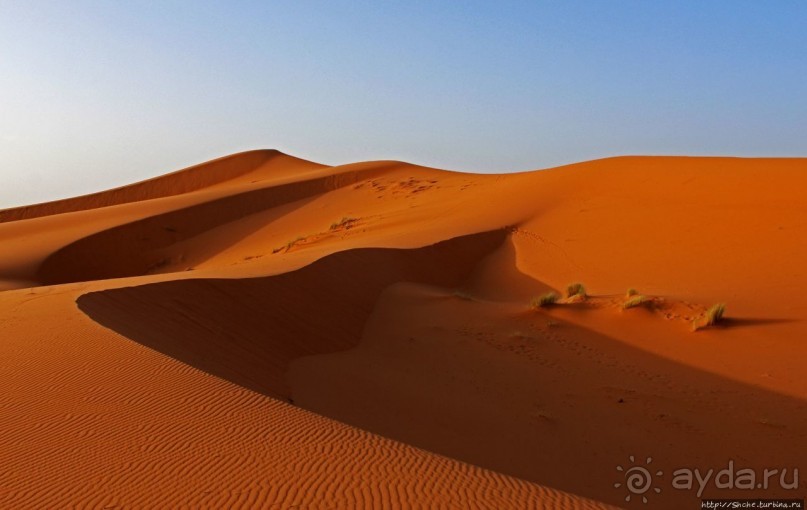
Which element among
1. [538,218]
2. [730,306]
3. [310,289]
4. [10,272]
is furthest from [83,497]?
[10,272]

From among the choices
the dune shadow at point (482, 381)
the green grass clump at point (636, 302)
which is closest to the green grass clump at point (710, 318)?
the dune shadow at point (482, 381)

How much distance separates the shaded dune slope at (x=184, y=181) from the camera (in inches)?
1848

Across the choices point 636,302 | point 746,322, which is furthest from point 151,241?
point 746,322

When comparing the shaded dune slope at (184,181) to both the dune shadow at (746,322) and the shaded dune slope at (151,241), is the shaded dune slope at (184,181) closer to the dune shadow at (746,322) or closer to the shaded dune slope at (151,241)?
the shaded dune slope at (151,241)

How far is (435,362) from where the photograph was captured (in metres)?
10.9

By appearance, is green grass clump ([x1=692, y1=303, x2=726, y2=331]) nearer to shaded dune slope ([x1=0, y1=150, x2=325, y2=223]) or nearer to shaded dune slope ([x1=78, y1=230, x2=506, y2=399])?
shaded dune slope ([x1=78, y1=230, x2=506, y2=399])

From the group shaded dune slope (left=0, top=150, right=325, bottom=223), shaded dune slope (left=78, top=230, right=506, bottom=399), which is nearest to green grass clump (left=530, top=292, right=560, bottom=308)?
shaded dune slope (left=78, top=230, right=506, bottom=399)

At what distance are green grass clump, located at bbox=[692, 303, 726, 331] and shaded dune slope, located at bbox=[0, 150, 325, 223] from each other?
4234cm

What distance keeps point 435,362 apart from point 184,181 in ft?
149

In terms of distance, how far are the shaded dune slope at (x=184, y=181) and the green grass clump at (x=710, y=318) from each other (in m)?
42.3

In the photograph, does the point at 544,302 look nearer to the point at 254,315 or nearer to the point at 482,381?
the point at 482,381

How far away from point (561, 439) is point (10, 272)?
816 inches

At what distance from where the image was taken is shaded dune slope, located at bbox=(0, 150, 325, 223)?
46.9 metres

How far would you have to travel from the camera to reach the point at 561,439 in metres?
8.30
